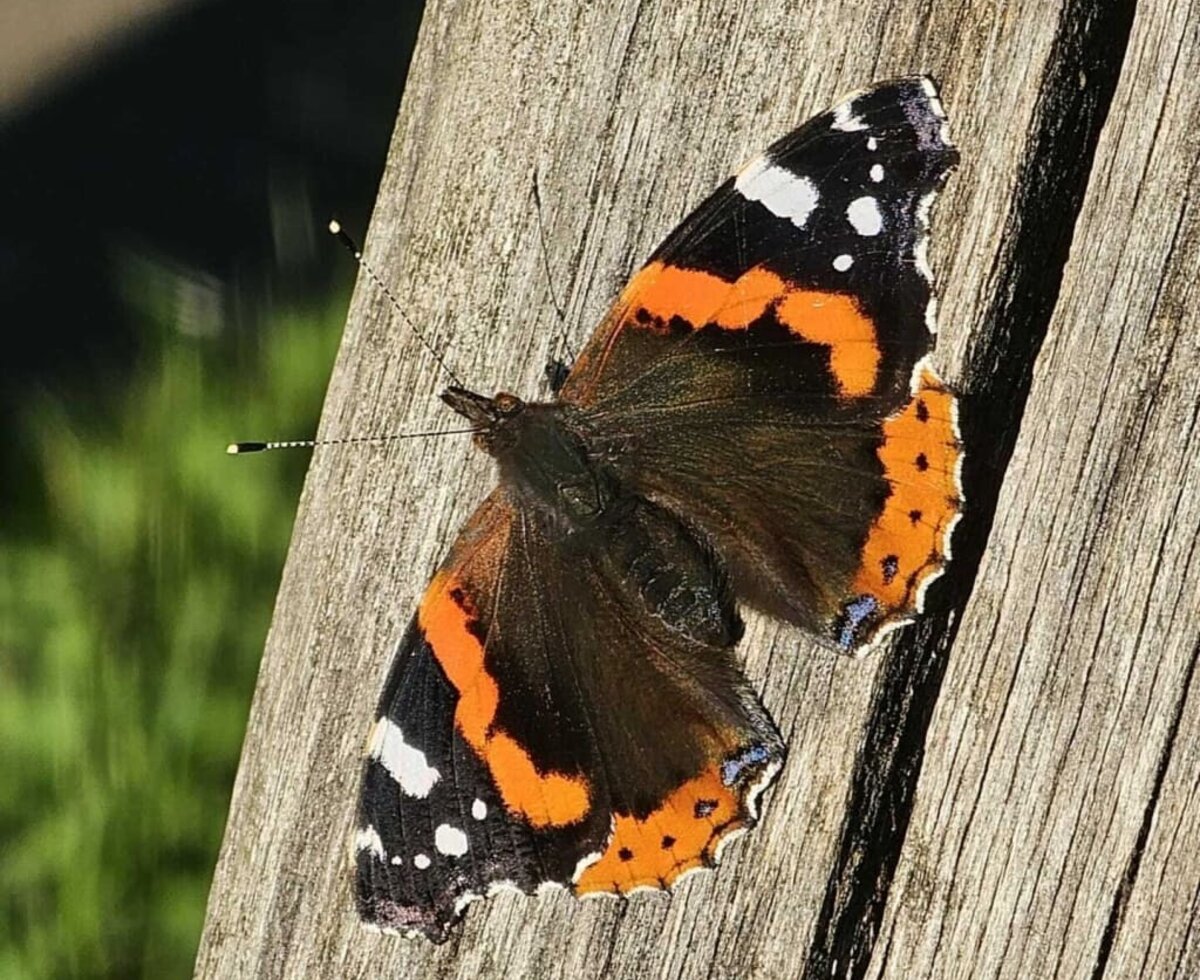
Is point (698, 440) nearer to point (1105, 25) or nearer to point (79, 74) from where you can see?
point (1105, 25)

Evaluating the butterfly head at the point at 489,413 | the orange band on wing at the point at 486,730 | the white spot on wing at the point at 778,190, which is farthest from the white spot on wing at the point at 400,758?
the white spot on wing at the point at 778,190

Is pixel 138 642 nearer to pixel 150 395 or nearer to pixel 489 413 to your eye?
pixel 150 395

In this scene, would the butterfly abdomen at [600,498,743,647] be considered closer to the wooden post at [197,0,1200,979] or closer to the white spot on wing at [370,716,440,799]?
the wooden post at [197,0,1200,979]

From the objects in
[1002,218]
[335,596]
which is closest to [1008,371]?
[1002,218]

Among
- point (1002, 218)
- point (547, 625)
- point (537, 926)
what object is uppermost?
point (1002, 218)

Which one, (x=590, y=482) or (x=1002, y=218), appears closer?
(x=1002, y=218)

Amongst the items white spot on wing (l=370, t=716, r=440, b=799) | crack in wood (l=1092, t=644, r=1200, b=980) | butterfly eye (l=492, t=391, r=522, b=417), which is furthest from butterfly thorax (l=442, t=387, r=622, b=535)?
crack in wood (l=1092, t=644, r=1200, b=980)

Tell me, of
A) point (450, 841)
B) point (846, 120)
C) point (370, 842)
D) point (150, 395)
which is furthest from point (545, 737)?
point (150, 395)
